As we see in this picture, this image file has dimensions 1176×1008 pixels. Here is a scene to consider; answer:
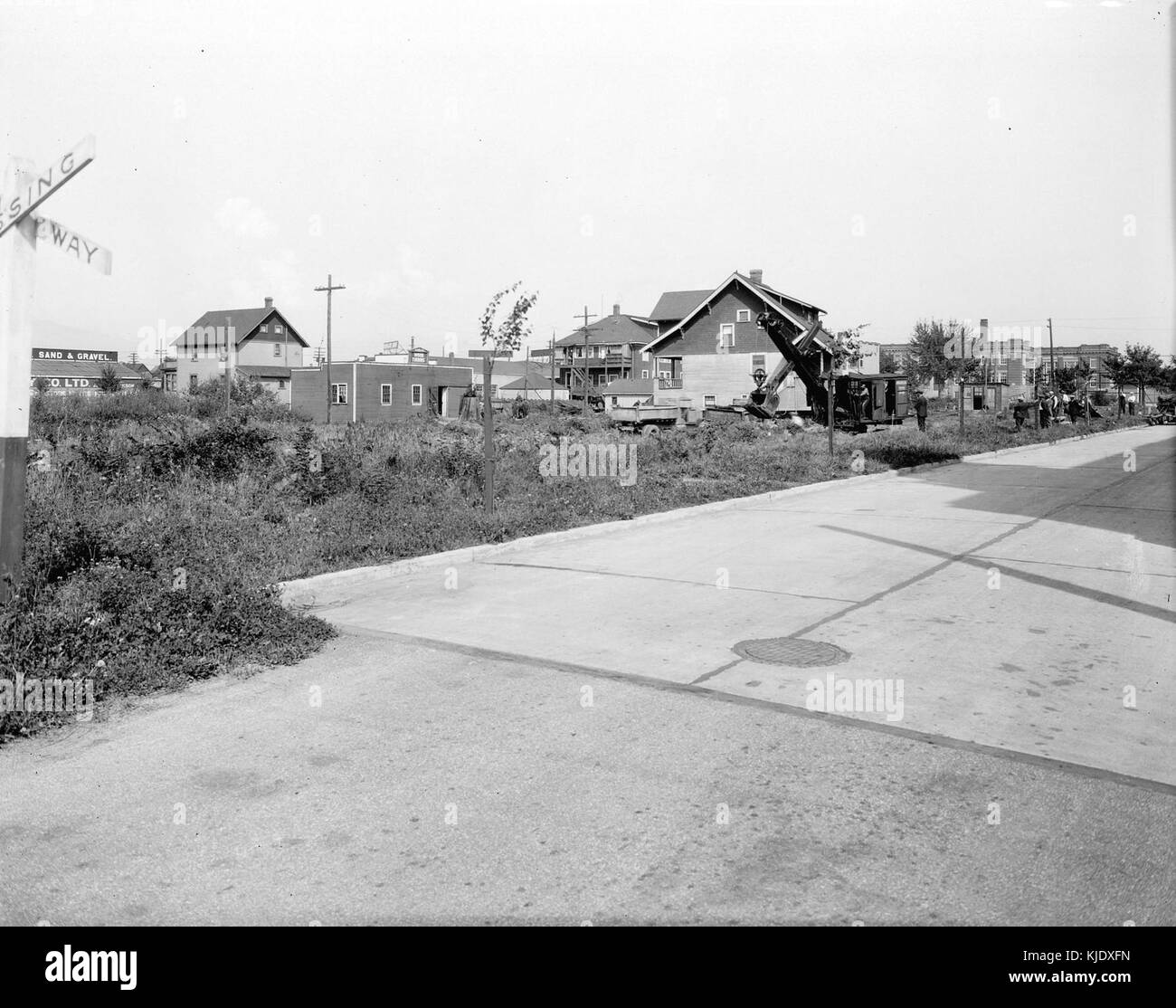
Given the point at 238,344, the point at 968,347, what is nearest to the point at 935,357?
the point at 968,347

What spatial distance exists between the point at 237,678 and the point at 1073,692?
16.5ft

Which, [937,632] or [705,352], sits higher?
[705,352]

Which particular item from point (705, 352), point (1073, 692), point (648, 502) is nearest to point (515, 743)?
point (1073, 692)

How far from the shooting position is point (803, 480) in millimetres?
19500

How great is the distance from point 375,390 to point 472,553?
57138 mm

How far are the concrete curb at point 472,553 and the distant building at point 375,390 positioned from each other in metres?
48.6

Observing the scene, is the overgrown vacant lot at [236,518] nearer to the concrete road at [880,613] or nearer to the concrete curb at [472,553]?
the concrete curb at [472,553]

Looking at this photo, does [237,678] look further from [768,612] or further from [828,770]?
[768,612]

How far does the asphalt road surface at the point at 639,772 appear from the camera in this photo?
11.8 feet

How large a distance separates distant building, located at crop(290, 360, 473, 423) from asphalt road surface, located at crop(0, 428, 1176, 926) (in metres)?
57.4

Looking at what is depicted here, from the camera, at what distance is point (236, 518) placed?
1091 centimetres
